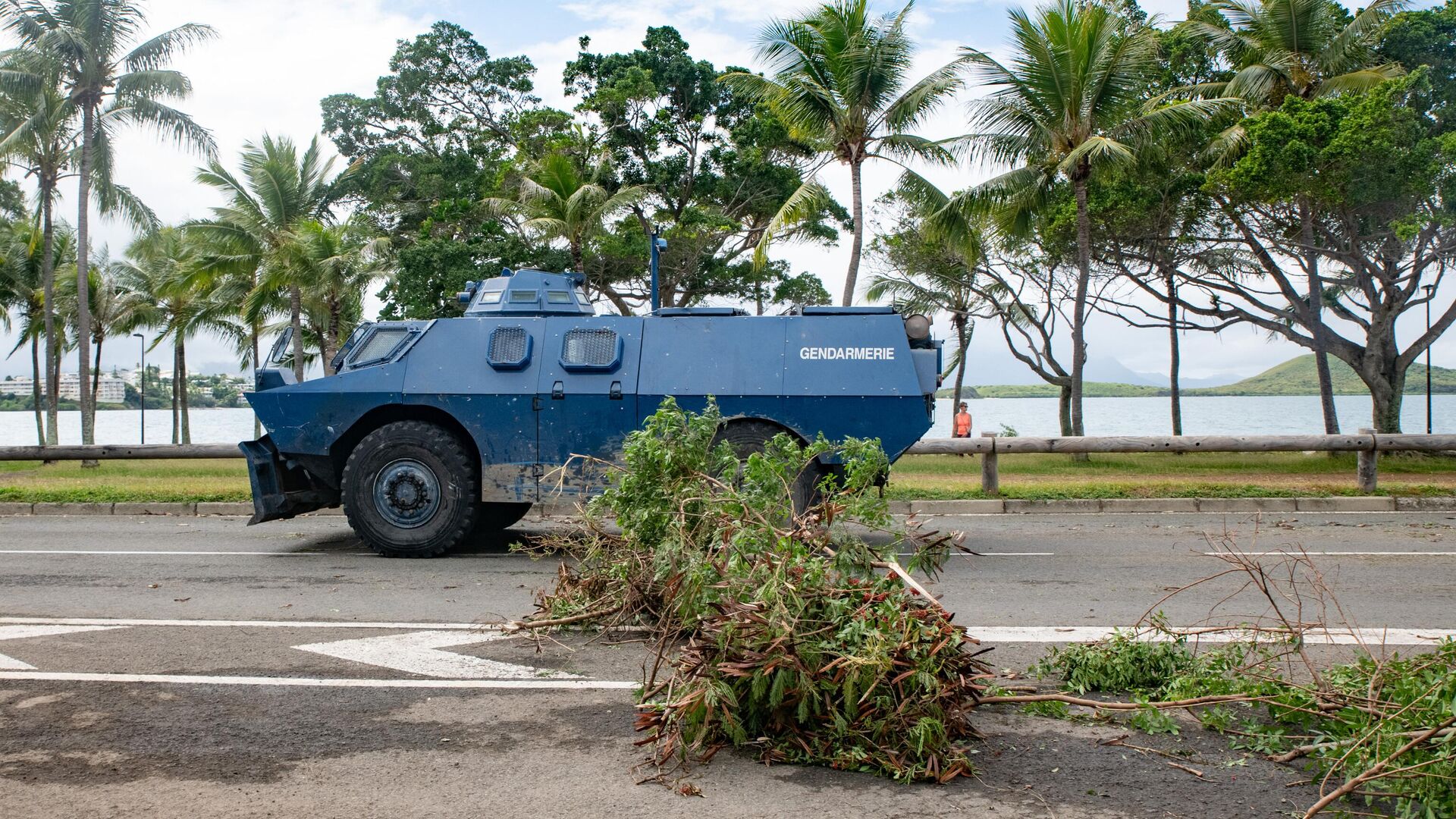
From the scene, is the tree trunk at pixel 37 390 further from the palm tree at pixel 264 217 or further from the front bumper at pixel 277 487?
the front bumper at pixel 277 487

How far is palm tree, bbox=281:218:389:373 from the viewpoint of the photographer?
30.8 meters

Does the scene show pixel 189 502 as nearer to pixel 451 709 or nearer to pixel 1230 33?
pixel 451 709

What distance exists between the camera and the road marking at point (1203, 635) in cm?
589

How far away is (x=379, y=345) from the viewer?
10.0 meters

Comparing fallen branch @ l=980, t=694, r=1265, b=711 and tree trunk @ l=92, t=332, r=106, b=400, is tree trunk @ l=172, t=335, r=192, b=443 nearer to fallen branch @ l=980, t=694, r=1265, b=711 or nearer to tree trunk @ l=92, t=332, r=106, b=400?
tree trunk @ l=92, t=332, r=106, b=400

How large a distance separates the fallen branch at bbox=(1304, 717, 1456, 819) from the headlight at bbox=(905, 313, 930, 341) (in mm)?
6494

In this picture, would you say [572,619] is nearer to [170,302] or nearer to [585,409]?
[585,409]

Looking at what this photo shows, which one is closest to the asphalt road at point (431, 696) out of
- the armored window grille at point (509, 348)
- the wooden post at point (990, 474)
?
the armored window grille at point (509, 348)

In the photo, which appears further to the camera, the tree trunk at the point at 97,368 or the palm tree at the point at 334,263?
the tree trunk at the point at 97,368

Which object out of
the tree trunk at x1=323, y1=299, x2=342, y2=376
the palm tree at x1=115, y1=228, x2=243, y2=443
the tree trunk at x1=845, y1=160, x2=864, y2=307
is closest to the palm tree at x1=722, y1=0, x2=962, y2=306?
the tree trunk at x1=845, y1=160, x2=864, y2=307

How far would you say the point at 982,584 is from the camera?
26.2 ft

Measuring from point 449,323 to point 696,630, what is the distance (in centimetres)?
633

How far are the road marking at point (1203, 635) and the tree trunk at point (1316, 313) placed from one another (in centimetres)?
1718

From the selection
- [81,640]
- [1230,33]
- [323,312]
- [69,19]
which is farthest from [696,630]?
[323,312]
